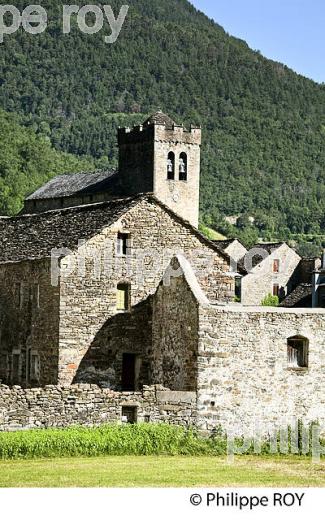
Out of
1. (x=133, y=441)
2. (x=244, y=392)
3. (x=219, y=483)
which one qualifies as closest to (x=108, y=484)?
(x=219, y=483)

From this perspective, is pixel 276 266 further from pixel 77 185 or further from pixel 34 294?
pixel 34 294

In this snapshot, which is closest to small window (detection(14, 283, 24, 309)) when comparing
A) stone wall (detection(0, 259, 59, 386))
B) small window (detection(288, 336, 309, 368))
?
stone wall (detection(0, 259, 59, 386))

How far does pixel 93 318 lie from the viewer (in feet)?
133

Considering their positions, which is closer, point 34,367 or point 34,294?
point 34,367

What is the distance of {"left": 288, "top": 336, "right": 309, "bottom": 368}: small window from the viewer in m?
36.2

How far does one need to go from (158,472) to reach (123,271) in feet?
40.2

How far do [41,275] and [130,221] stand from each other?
10.8 feet

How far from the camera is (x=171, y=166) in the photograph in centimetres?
10894

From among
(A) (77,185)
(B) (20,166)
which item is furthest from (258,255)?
(B) (20,166)

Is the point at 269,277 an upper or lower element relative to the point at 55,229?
upper

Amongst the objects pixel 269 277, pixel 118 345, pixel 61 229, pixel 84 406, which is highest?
pixel 269 277

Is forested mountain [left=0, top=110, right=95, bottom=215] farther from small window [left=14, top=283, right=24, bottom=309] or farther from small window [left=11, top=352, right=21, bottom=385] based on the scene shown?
small window [left=14, top=283, right=24, bottom=309]

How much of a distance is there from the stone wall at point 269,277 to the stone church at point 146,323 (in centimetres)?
5384

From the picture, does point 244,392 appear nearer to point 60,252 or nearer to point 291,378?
point 291,378
